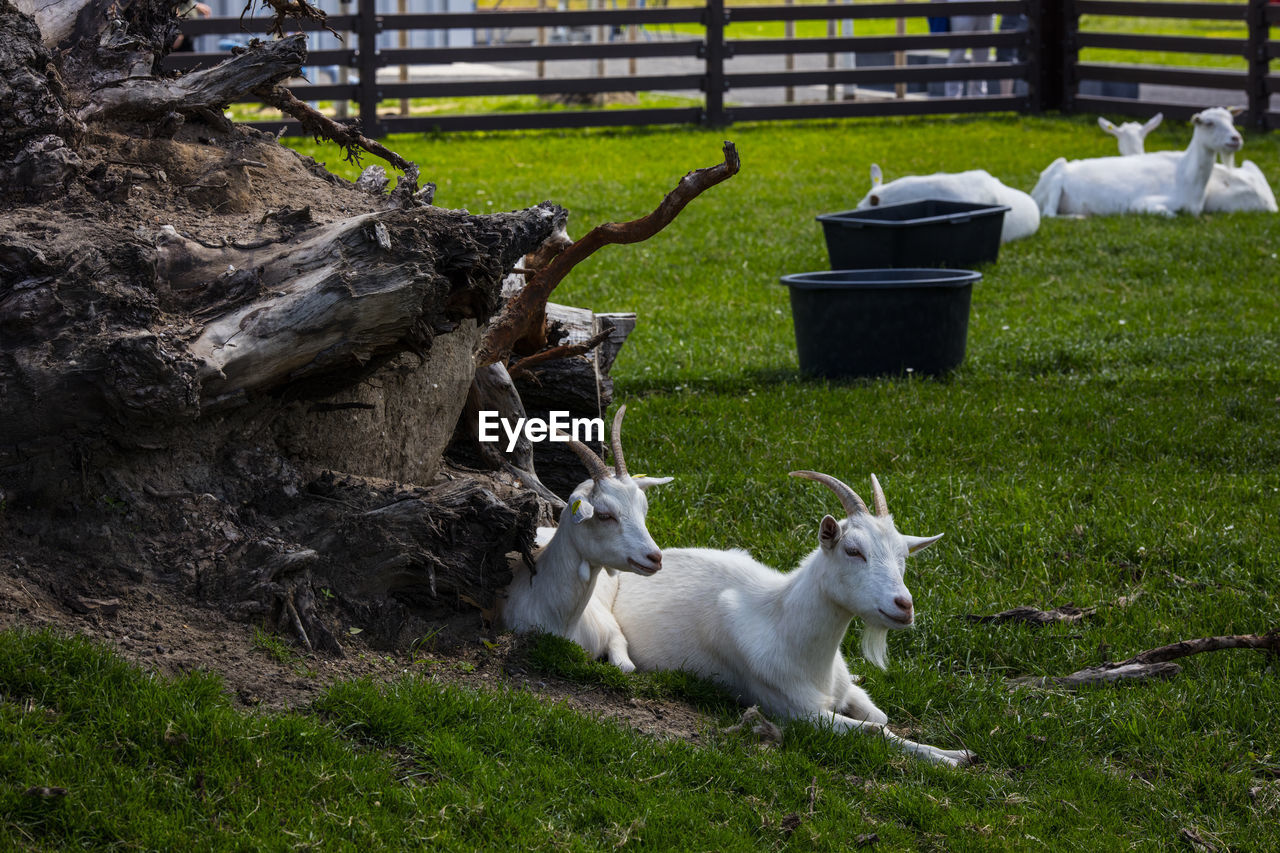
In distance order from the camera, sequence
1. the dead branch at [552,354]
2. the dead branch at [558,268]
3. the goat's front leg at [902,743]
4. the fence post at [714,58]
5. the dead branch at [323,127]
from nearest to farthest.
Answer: the goat's front leg at [902,743], the dead branch at [558,268], the dead branch at [323,127], the dead branch at [552,354], the fence post at [714,58]

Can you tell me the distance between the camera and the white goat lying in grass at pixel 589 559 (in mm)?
4574

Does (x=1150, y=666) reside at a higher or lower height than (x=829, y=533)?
lower

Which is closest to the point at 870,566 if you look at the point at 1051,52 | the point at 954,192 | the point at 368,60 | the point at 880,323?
the point at 880,323

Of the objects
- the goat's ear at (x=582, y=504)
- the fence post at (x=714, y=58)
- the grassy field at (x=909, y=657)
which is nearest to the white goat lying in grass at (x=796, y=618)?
the grassy field at (x=909, y=657)

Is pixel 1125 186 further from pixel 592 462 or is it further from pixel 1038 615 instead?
pixel 592 462

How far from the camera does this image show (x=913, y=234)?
33.7 ft

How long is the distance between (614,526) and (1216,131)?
1062 centimetres

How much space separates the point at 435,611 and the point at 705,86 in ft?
52.7

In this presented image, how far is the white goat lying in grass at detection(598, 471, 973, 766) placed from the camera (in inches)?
173

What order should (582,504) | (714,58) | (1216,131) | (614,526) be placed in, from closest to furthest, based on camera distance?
1. (582,504)
2. (614,526)
3. (1216,131)
4. (714,58)

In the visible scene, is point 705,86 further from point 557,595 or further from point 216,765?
point 216,765

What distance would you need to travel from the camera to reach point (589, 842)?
354 centimetres

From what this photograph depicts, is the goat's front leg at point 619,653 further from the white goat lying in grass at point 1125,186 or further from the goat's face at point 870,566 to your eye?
the white goat lying in grass at point 1125,186

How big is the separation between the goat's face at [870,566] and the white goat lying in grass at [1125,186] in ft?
33.6
